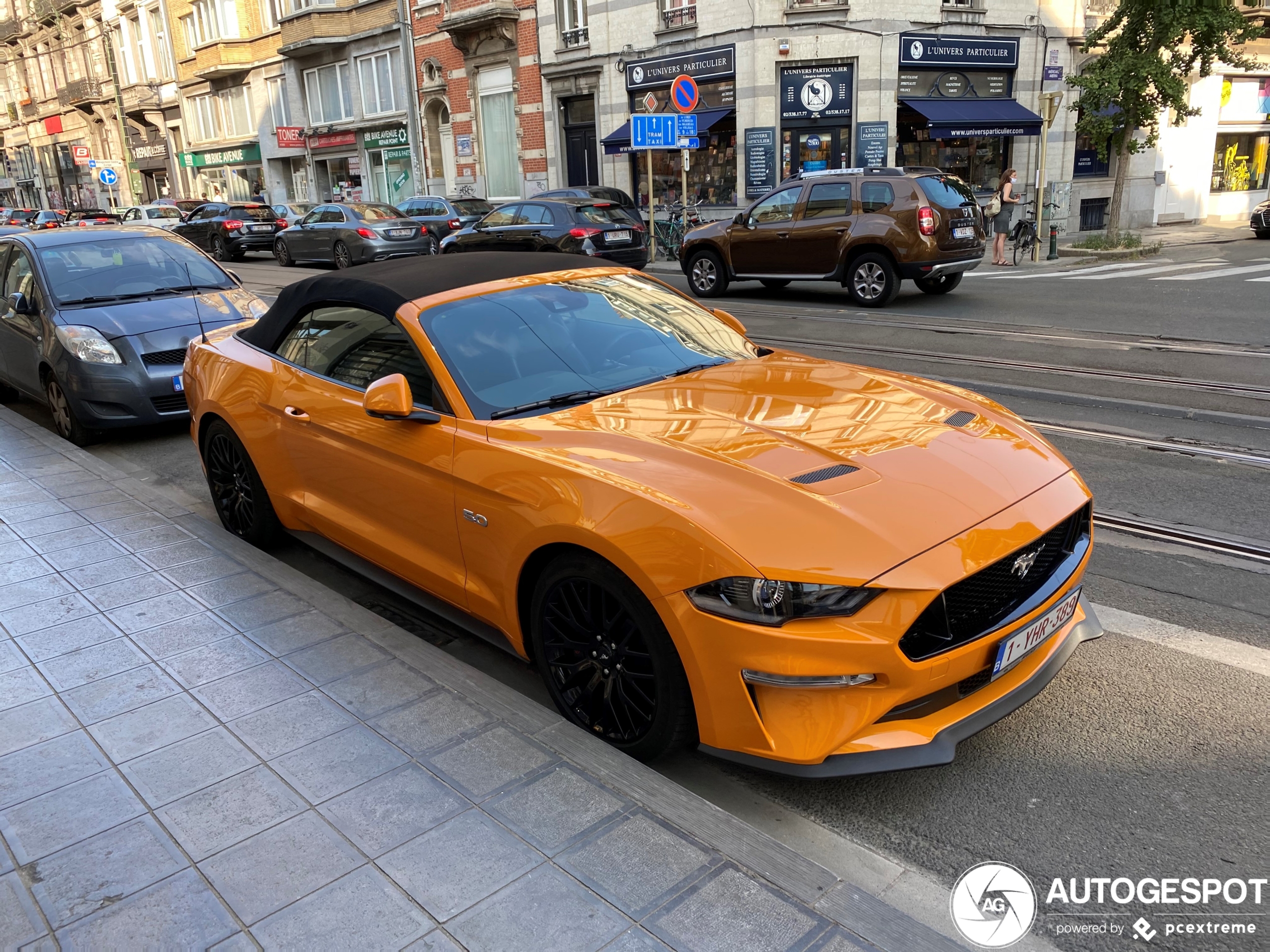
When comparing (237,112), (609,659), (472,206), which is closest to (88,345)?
(609,659)

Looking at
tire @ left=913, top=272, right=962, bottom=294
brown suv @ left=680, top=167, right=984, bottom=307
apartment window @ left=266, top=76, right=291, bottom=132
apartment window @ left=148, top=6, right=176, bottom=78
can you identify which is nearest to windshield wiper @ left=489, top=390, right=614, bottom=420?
brown suv @ left=680, top=167, right=984, bottom=307

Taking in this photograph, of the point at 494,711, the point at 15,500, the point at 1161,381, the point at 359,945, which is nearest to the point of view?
the point at 359,945

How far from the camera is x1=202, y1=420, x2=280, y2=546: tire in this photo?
5.05 metres

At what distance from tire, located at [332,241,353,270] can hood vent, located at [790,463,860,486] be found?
2103cm

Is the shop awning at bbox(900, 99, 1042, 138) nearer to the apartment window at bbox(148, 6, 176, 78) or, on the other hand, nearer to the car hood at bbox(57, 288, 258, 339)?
the car hood at bbox(57, 288, 258, 339)

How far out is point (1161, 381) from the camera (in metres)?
8.50

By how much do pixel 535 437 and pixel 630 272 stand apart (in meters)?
1.74

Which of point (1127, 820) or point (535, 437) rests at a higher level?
point (535, 437)

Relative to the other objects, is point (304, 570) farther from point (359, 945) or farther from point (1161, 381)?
point (1161, 381)

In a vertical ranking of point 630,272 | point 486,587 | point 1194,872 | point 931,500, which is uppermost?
point 630,272

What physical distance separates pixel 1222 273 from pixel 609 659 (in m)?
17.0

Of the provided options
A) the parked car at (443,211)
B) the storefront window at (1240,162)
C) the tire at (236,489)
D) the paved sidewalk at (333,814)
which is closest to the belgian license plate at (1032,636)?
the paved sidewalk at (333,814)

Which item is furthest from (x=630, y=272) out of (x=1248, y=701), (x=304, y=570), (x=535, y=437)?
(x=1248, y=701)

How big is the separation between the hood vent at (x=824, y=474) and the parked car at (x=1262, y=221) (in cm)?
2521
